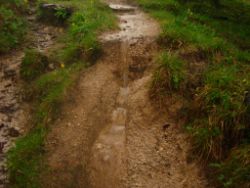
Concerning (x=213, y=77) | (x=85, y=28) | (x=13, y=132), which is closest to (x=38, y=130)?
(x=13, y=132)

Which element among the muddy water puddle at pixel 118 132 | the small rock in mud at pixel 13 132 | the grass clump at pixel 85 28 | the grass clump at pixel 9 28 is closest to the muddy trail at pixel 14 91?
the small rock in mud at pixel 13 132

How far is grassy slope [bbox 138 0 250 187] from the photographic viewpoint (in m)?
7.10

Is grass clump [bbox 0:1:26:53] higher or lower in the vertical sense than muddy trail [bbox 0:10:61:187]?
higher

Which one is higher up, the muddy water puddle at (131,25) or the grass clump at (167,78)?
the muddy water puddle at (131,25)

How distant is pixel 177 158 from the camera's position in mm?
7562

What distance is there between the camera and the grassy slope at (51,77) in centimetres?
779

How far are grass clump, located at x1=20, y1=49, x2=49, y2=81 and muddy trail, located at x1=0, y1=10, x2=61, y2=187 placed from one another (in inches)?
9.0

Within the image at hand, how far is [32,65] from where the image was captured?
9.91 metres

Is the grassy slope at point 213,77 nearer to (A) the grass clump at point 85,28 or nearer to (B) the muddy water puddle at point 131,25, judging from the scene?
(B) the muddy water puddle at point 131,25

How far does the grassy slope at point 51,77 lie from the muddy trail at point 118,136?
0.23m

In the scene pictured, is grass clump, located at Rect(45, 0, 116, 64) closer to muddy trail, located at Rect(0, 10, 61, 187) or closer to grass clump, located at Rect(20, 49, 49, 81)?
grass clump, located at Rect(20, 49, 49, 81)

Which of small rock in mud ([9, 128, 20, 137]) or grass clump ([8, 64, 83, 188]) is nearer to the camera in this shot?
grass clump ([8, 64, 83, 188])

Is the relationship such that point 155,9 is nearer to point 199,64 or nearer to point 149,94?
point 199,64

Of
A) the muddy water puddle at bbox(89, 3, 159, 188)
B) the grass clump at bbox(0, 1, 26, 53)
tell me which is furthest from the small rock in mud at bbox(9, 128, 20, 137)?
the grass clump at bbox(0, 1, 26, 53)
